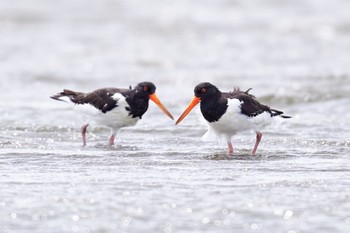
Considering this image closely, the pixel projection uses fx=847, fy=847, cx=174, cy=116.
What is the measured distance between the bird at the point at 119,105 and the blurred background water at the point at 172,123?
336 mm

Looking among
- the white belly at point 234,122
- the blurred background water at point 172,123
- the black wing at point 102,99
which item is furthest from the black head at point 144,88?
the white belly at point 234,122

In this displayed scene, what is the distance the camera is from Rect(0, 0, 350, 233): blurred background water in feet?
24.0

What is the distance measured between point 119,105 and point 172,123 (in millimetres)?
2189

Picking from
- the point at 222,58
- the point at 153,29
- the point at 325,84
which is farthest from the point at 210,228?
the point at 153,29

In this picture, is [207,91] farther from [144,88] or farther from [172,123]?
[172,123]

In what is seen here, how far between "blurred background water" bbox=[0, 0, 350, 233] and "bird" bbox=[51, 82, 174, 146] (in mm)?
336

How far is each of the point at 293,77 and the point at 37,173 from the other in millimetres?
9409

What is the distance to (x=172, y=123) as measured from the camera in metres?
12.8

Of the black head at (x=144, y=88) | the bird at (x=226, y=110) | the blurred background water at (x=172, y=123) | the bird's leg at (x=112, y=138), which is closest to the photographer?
the blurred background water at (x=172, y=123)

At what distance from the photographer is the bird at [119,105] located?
35.2 ft

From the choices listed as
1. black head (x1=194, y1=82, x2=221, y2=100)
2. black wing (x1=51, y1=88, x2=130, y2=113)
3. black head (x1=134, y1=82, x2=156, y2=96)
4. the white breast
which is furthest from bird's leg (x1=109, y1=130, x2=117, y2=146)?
black head (x1=194, y1=82, x2=221, y2=100)

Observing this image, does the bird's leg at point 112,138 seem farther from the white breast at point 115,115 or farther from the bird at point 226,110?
the bird at point 226,110

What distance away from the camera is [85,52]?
20.3 metres

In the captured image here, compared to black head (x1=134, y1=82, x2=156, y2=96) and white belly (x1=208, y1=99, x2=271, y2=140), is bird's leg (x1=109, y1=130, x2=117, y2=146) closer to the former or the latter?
black head (x1=134, y1=82, x2=156, y2=96)
